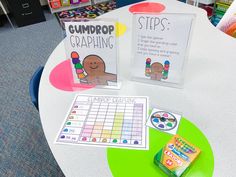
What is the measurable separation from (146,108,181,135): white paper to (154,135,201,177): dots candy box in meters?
0.06

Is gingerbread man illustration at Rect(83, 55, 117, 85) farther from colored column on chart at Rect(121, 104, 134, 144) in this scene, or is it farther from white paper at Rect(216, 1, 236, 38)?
white paper at Rect(216, 1, 236, 38)

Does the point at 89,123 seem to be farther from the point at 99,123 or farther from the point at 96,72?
the point at 96,72

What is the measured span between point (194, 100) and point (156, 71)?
7.5 inches

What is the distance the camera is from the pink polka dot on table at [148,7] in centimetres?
144

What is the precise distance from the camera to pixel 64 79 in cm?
89

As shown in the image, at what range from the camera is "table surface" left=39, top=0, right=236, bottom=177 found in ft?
1.93

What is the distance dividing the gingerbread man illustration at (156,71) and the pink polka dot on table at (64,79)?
0.26m

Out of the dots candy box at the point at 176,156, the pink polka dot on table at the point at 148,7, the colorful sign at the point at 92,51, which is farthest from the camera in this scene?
the pink polka dot on table at the point at 148,7

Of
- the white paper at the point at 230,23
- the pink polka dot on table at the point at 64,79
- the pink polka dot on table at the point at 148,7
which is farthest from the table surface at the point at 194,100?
the pink polka dot on table at the point at 148,7

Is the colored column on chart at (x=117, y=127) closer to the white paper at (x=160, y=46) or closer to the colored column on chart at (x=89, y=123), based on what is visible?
the colored column on chart at (x=89, y=123)

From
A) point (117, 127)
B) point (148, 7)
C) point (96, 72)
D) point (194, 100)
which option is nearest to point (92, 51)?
point (96, 72)

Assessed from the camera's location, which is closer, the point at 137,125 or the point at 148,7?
the point at 137,125

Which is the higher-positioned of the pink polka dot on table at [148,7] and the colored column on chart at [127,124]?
the pink polka dot on table at [148,7]

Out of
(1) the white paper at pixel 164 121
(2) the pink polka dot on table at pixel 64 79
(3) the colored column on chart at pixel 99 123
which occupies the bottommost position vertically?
(1) the white paper at pixel 164 121
